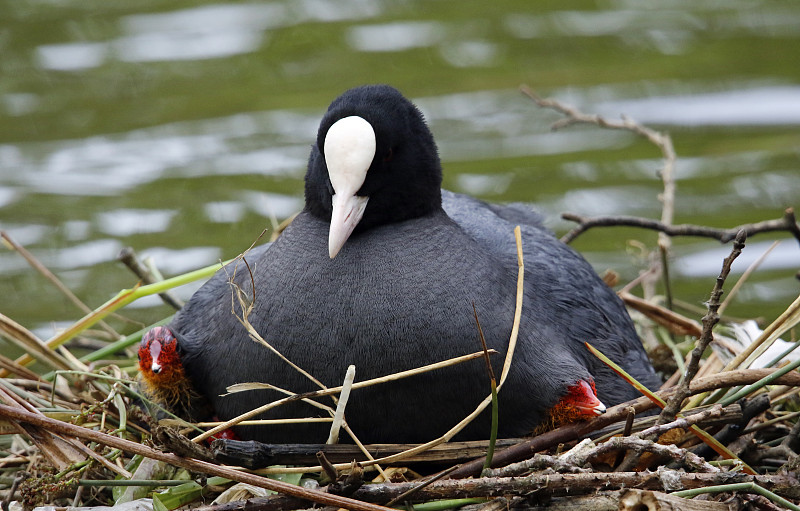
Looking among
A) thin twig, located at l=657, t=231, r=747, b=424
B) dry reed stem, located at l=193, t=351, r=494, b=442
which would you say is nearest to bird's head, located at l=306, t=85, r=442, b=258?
dry reed stem, located at l=193, t=351, r=494, b=442

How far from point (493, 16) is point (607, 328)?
5229 millimetres

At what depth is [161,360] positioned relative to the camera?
3.20 meters

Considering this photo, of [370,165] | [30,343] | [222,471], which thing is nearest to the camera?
[222,471]

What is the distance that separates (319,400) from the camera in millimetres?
2988

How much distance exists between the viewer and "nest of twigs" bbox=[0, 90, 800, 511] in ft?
8.87

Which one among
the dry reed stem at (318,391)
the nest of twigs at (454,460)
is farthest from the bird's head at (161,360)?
the dry reed stem at (318,391)

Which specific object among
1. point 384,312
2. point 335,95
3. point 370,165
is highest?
point 370,165

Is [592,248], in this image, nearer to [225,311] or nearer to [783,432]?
[783,432]

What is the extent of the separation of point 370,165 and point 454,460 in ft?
2.73

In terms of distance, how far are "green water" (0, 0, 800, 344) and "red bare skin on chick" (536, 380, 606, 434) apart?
2601 mm

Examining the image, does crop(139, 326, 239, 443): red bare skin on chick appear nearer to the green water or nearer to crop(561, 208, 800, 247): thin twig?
crop(561, 208, 800, 247): thin twig

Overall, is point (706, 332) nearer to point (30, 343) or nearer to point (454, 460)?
point (454, 460)

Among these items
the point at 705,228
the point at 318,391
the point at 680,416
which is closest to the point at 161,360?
the point at 318,391

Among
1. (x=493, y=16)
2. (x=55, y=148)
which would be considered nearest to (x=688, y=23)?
(x=493, y=16)
